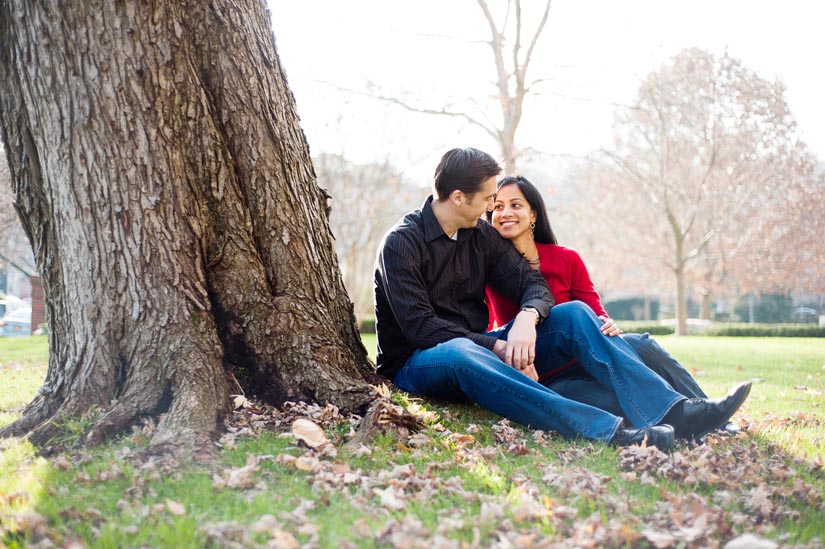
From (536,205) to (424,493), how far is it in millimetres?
2564

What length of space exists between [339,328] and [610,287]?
32052mm

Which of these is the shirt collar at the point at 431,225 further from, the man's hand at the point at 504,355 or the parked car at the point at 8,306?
the parked car at the point at 8,306

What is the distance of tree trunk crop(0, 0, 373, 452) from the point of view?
3639mm

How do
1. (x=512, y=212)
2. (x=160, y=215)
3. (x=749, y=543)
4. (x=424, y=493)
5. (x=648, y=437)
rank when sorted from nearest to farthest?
(x=749, y=543) < (x=424, y=493) < (x=648, y=437) < (x=160, y=215) < (x=512, y=212)

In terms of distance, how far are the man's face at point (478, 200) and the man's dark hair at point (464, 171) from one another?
0.02 m

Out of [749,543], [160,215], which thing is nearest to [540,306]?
[749,543]

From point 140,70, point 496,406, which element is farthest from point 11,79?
point 496,406

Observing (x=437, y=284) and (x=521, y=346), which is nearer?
(x=521, y=346)

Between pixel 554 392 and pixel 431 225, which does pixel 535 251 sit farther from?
pixel 554 392

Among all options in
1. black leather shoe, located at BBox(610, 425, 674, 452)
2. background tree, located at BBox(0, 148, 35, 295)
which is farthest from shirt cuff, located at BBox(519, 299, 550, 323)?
background tree, located at BBox(0, 148, 35, 295)

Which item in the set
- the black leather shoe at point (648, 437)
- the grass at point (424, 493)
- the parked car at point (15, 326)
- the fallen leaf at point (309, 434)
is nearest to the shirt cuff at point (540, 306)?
the grass at point (424, 493)

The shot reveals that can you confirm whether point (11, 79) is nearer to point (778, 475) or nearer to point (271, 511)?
point (271, 511)

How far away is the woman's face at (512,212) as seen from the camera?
4.81 m

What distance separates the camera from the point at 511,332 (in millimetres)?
4137
